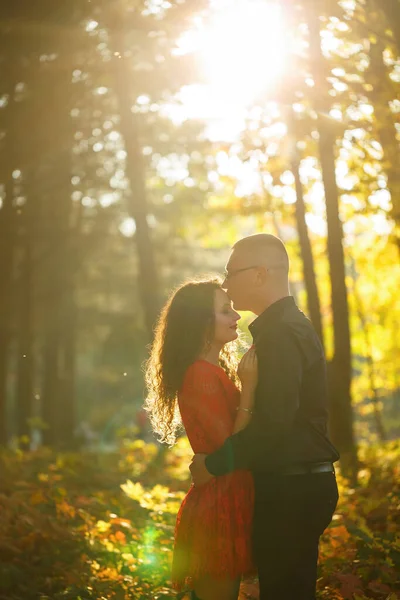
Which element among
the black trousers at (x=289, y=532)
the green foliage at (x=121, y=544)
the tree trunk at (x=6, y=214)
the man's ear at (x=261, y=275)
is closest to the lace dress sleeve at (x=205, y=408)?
the black trousers at (x=289, y=532)

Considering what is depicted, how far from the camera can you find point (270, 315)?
4277 millimetres

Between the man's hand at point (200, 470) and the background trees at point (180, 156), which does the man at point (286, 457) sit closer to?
the man's hand at point (200, 470)

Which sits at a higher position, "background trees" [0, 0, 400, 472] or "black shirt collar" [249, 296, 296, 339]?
"black shirt collar" [249, 296, 296, 339]

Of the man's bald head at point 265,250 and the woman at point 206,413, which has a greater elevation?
the man's bald head at point 265,250

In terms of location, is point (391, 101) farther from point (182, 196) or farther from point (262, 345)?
point (182, 196)

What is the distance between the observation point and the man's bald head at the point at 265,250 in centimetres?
434

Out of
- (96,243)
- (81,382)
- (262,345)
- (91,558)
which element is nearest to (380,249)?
(96,243)

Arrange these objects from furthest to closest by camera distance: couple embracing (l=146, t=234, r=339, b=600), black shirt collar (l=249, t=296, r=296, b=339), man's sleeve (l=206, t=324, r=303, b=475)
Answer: black shirt collar (l=249, t=296, r=296, b=339) → couple embracing (l=146, t=234, r=339, b=600) → man's sleeve (l=206, t=324, r=303, b=475)

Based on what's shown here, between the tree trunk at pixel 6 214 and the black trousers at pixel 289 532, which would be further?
the tree trunk at pixel 6 214

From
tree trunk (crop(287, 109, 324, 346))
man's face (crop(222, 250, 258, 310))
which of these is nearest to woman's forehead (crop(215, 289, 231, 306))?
man's face (crop(222, 250, 258, 310))

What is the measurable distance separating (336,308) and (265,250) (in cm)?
830

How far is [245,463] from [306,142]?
1012 centimetres

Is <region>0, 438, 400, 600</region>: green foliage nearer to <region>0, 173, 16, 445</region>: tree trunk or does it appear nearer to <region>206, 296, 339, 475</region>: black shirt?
<region>206, 296, 339, 475</region>: black shirt

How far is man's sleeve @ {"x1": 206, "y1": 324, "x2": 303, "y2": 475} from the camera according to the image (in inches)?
156
